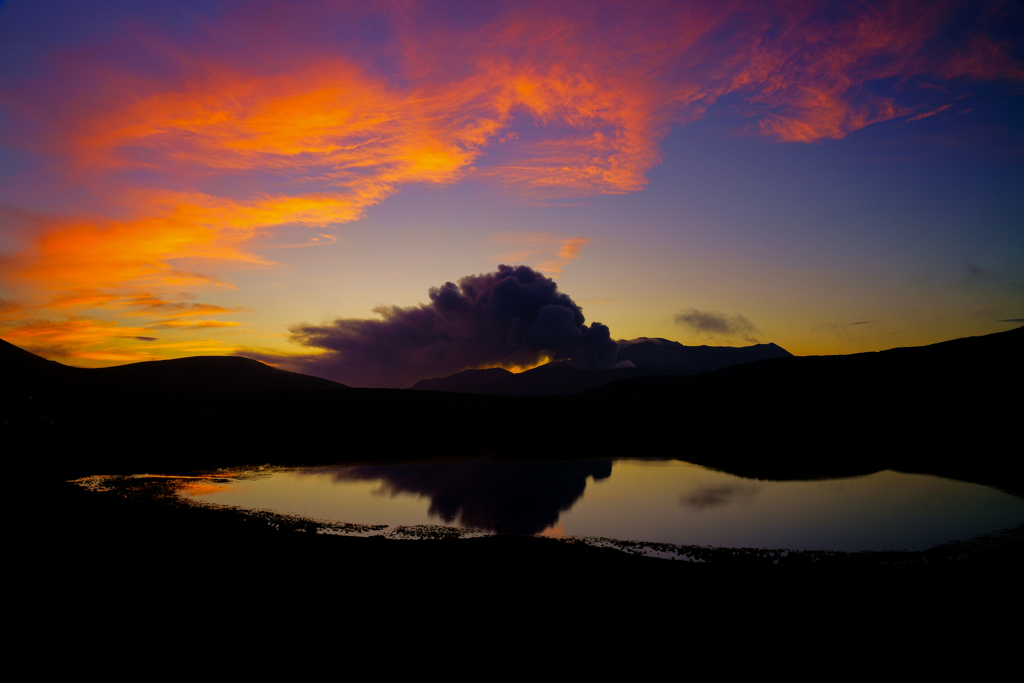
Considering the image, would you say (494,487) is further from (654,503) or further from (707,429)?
(707,429)

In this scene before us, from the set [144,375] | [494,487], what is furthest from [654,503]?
[144,375]

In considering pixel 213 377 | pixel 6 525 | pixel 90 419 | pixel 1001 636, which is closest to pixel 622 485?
pixel 1001 636

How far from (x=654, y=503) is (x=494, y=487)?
12.1 metres

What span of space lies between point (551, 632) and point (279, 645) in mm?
6198

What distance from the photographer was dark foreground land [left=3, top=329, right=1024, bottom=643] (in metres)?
14.0

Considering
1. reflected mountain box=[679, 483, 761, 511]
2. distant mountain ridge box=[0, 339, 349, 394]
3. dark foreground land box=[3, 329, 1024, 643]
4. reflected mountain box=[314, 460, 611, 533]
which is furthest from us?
distant mountain ridge box=[0, 339, 349, 394]

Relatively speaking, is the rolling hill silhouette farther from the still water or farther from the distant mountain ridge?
the distant mountain ridge

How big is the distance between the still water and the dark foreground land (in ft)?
10.2

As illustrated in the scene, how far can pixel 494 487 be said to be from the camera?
124 feet

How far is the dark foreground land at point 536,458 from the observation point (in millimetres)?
13977

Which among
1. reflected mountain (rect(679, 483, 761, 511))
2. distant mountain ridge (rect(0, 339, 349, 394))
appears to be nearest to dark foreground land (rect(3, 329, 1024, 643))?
reflected mountain (rect(679, 483, 761, 511))

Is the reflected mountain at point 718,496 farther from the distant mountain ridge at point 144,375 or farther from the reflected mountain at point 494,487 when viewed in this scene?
the distant mountain ridge at point 144,375

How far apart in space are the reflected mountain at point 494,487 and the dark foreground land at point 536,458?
5.90 metres

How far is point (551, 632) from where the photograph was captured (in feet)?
38.9
